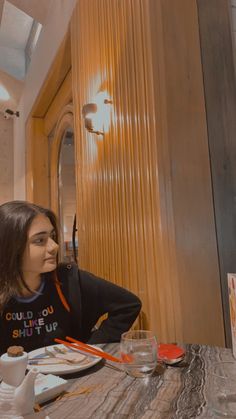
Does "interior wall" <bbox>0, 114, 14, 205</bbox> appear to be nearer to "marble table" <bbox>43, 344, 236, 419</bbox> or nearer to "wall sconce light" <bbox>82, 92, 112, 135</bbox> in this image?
"wall sconce light" <bbox>82, 92, 112, 135</bbox>

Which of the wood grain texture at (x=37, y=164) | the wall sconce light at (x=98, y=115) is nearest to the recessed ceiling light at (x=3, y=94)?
the wood grain texture at (x=37, y=164)

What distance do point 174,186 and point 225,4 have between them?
3.15ft

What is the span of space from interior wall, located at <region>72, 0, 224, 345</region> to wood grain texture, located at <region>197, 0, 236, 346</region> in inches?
1.8

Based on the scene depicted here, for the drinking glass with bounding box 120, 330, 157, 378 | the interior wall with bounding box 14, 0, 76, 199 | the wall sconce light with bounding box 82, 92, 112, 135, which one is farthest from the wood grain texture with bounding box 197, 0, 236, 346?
the interior wall with bounding box 14, 0, 76, 199

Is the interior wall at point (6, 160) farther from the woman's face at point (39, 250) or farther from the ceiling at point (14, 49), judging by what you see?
the woman's face at point (39, 250)

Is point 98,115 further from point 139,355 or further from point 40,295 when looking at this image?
point 139,355

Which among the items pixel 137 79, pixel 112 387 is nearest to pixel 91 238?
pixel 137 79

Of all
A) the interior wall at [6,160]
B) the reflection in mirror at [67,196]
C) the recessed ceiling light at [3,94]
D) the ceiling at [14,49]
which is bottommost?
the reflection in mirror at [67,196]

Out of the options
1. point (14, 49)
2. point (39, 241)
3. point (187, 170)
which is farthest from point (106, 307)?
point (14, 49)

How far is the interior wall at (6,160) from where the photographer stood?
15.7 ft

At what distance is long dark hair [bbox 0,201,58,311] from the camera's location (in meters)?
1.21

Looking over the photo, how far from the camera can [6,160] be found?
487cm

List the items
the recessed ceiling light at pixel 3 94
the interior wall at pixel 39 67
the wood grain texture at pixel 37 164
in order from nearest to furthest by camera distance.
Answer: the interior wall at pixel 39 67 < the wood grain texture at pixel 37 164 < the recessed ceiling light at pixel 3 94

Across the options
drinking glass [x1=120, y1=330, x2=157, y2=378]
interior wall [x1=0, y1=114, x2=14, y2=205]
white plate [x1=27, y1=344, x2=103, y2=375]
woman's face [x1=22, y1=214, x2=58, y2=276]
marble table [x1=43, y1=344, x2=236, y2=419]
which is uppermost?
interior wall [x1=0, y1=114, x2=14, y2=205]
